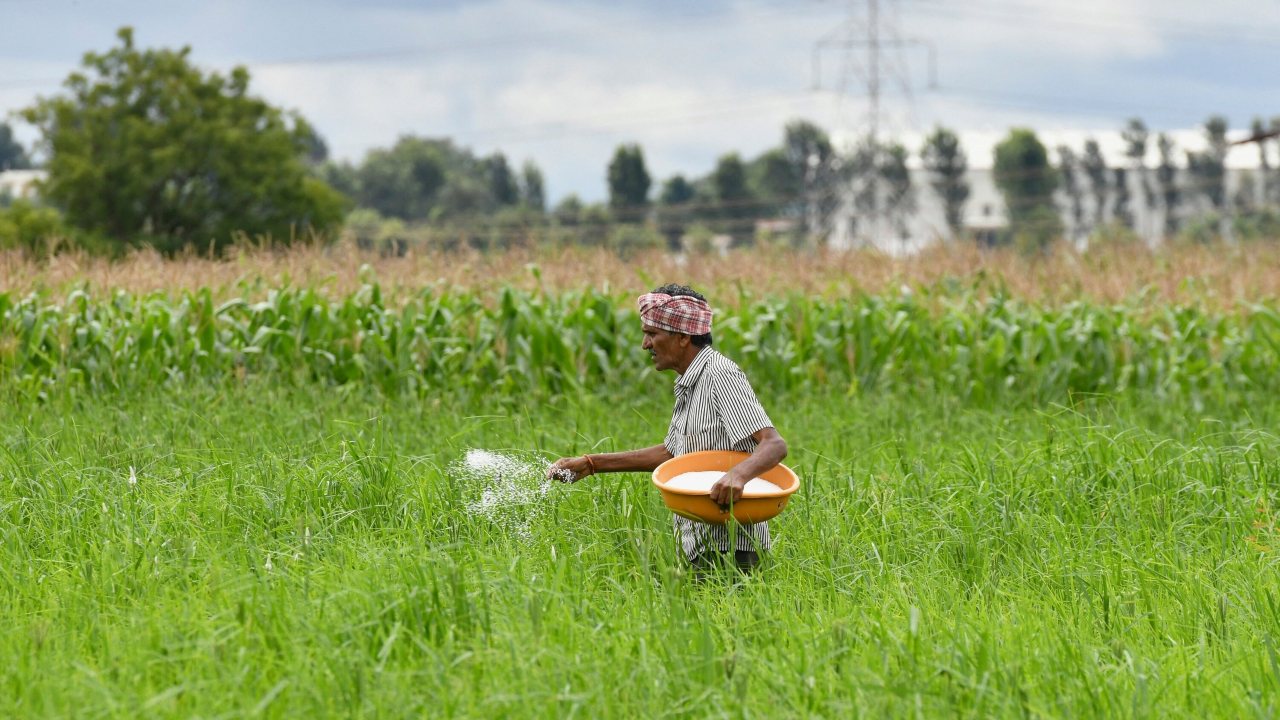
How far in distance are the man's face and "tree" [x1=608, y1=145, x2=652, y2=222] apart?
299 ft

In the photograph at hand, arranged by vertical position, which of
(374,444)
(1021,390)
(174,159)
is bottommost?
(1021,390)

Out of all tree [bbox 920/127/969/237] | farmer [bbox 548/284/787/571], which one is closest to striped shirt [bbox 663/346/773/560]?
farmer [bbox 548/284/787/571]

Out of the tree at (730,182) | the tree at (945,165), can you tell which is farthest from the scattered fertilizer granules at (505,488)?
the tree at (730,182)

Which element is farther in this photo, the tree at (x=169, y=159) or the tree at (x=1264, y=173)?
the tree at (x=1264, y=173)

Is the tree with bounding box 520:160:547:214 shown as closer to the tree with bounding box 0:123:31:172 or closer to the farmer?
the tree with bounding box 0:123:31:172

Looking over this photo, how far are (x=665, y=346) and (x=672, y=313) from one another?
14 centimetres

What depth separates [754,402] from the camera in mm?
4355

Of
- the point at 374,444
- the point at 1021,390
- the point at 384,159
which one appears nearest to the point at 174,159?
the point at 1021,390

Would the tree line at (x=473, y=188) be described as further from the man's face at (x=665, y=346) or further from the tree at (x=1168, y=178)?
the man's face at (x=665, y=346)

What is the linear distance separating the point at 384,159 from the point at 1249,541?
375 ft

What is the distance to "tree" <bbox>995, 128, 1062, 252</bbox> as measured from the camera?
8794 cm

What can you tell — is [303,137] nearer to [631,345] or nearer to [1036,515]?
[631,345]

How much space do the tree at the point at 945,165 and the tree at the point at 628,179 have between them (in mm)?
22097

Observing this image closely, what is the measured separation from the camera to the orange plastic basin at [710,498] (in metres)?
4.14
